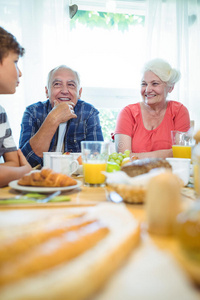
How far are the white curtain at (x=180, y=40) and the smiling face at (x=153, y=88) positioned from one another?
2.33 feet

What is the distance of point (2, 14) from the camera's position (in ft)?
8.98

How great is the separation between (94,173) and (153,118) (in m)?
1.55

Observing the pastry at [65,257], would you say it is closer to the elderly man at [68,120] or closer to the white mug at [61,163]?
the white mug at [61,163]

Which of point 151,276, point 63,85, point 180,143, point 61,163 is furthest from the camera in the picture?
point 63,85

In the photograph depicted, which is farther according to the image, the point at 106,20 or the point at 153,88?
the point at 106,20

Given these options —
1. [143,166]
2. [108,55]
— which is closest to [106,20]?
[108,55]

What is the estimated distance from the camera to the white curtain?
9.73ft

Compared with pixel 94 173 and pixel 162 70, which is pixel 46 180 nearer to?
pixel 94 173

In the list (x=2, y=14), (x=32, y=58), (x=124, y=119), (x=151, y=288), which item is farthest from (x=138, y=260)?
(x=2, y=14)

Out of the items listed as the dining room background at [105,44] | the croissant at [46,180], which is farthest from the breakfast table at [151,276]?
the dining room background at [105,44]

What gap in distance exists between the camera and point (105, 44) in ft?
10.2

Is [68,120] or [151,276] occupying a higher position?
[68,120]

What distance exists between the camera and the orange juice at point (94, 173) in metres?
1.02

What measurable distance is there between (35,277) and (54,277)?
0.02 m
